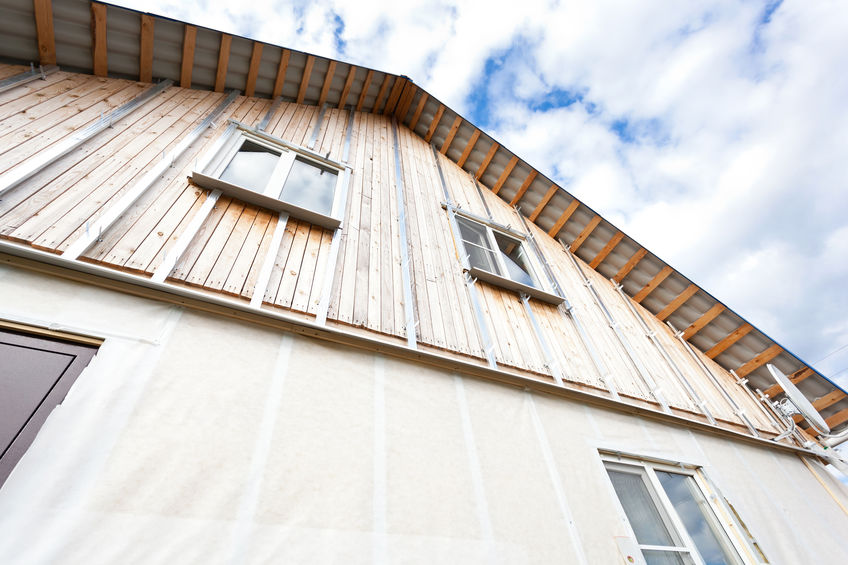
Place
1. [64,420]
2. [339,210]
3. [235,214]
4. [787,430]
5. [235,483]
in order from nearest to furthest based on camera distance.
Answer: [64,420] → [235,483] → [235,214] → [339,210] → [787,430]

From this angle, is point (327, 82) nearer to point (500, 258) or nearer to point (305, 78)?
point (305, 78)

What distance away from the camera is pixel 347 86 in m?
6.41

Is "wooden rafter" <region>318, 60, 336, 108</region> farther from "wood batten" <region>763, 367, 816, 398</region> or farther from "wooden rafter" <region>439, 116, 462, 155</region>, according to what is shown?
"wood batten" <region>763, 367, 816, 398</region>

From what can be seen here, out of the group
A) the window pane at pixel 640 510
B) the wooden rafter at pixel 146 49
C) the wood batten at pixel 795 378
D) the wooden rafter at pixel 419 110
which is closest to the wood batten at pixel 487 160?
the wooden rafter at pixel 419 110

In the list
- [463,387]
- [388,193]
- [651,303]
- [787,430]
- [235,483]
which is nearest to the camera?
[235,483]

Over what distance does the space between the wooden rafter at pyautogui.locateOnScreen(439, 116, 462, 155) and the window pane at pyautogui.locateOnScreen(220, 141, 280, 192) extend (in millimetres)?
3985

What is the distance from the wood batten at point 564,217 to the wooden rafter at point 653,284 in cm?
192

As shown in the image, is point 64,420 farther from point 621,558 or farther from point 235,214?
point 621,558

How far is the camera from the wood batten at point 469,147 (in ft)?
23.7

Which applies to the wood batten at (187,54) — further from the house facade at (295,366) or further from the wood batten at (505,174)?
the wood batten at (505,174)

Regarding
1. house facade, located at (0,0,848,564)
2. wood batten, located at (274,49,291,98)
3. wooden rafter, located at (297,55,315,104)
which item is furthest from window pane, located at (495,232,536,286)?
wood batten, located at (274,49,291,98)

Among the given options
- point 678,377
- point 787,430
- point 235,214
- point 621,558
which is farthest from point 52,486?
point 787,430

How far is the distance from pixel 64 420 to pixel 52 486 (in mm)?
297

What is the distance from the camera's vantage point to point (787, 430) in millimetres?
5766
